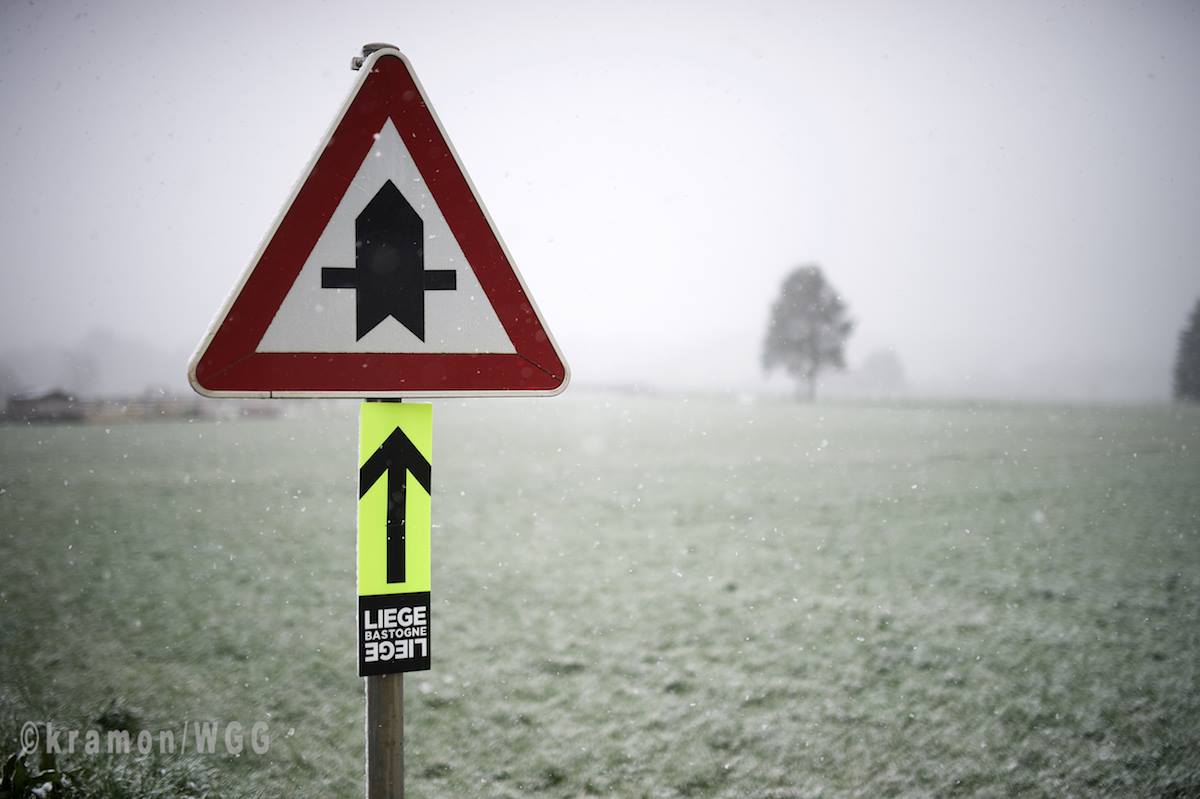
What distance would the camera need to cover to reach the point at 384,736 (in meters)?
1.40

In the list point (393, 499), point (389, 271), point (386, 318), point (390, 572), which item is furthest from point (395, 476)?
point (389, 271)

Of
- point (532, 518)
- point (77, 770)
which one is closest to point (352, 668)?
point (77, 770)

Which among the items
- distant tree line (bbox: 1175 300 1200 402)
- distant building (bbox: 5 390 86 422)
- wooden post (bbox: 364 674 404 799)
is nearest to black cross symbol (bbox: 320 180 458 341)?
wooden post (bbox: 364 674 404 799)

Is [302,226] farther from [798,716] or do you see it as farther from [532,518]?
[532,518]

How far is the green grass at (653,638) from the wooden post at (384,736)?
1556 millimetres

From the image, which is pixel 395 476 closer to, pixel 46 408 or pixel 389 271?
pixel 389 271

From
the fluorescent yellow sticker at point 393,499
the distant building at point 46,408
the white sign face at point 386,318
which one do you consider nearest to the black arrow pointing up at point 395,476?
the fluorescent yellow sticker at point 393,499

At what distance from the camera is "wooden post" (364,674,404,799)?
1391 mm

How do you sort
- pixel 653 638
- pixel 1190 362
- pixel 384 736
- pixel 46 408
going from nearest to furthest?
pixel 384 736, pixel 653 638, pixel 46 408, pixel 1190 362

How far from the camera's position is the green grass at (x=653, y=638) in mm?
2953

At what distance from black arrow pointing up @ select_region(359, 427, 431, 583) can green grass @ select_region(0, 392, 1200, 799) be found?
1.84 meters

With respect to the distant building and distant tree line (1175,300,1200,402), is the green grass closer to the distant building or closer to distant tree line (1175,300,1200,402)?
the distant building

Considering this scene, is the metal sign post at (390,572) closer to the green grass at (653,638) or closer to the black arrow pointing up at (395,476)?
the black arrow pointing up at (395,476)

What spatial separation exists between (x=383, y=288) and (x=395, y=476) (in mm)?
403
